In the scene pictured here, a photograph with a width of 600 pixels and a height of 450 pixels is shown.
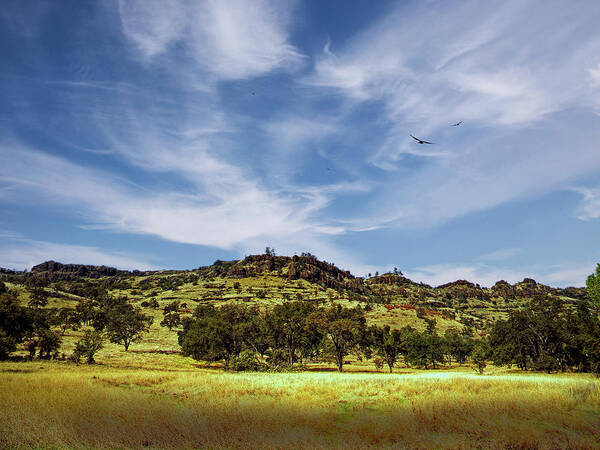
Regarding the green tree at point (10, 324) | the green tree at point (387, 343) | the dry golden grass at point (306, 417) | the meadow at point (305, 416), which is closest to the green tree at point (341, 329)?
the green tree at point (387, 343)

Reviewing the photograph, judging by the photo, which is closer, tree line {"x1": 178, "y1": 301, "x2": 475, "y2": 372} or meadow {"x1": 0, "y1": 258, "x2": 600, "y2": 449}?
meadow {"x1": 0, "y1": 258, "x2": 600, "y2": 449}

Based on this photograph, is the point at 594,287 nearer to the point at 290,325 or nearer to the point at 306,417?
the point at 290,325

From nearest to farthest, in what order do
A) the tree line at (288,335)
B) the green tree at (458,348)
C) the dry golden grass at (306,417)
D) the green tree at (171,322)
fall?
the dry golden grass at (306,417) → the tree line at (288,335) → the green tree at (458,348) → the green tree at (171,322)

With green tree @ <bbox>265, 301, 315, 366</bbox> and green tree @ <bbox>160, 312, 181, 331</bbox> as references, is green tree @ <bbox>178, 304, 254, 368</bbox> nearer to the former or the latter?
green tree @ <bbox>265, 301, 315, 366</bbox>

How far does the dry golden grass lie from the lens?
12.5 meters

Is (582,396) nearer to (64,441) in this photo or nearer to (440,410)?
(440,410)

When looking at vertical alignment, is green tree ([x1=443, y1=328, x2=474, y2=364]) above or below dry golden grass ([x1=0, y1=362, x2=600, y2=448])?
below

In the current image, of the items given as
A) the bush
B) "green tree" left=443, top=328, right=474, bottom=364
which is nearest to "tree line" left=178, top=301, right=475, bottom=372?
the bush

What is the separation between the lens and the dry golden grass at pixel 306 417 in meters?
12.5

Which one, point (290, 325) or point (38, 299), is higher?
point (38, 299)

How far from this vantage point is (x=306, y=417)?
54.7ft

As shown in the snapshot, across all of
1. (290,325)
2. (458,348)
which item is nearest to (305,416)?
(290,325)

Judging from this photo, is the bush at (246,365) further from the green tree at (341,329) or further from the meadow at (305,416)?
the meadow at (305,416)

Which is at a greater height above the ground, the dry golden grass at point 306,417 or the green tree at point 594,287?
the green tree at point 594,287
